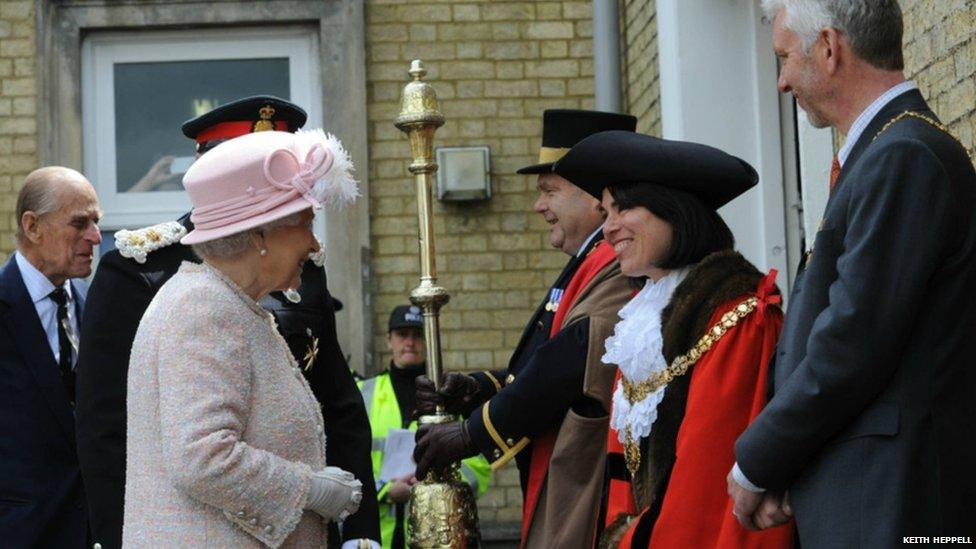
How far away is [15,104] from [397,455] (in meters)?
3.68

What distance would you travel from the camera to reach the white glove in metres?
3.36

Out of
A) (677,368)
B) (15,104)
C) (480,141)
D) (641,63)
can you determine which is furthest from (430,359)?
(15,104)

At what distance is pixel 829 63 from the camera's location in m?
3.32

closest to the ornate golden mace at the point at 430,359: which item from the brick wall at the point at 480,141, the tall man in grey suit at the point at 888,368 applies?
the tall man in grey suit at the point at 888,368

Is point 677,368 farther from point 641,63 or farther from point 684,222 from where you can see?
point 641,63

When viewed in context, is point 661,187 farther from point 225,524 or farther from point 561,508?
point 225,524

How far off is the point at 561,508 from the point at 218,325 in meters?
1.51

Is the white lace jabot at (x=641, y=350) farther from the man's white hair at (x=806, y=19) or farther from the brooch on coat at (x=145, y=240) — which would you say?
the brooch on coat at (x=145, y=240)

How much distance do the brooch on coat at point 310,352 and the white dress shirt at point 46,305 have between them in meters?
1.16

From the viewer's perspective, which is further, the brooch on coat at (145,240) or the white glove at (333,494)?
the brooch on coat at (145,240)

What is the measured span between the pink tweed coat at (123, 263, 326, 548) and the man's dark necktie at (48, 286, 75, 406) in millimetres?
1860

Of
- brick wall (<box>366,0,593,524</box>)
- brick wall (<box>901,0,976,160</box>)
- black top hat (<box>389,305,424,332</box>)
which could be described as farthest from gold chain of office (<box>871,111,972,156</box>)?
brick wall (<box>366,0,593,524</box>)

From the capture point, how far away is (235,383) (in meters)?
3.27

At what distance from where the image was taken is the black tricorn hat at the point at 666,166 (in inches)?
155
